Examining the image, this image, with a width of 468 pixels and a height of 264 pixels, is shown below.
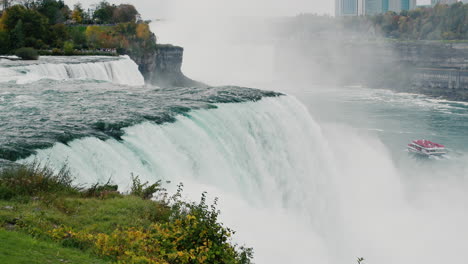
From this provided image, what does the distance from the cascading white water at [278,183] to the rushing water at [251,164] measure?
5cm

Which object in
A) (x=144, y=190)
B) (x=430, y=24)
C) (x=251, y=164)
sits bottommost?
(x=251, y=164)

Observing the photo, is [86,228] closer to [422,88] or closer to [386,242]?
[386,242]

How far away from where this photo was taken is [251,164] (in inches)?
695

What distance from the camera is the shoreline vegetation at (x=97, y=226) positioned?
24.0ft

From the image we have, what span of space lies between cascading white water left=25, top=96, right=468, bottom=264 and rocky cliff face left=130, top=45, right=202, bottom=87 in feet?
102

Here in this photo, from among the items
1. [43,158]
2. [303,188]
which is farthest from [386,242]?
[43,158]

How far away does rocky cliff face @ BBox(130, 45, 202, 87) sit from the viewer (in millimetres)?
54938

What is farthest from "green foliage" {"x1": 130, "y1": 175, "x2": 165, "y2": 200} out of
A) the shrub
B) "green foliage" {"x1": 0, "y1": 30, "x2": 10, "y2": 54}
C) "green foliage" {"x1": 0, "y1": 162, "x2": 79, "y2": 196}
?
"green foliage" {"x1": 0, "y1": 30, "x2": 10, "y2": 54}

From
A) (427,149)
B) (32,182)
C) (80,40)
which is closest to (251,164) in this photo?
(32,182)

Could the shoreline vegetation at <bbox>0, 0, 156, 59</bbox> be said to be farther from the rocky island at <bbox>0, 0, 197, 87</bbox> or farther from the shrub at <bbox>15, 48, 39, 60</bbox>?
the shrub at <bbox>15, 48, 39, 60</bbox>

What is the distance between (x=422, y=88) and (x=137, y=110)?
72.7m

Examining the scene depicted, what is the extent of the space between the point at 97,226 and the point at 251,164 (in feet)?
30.6

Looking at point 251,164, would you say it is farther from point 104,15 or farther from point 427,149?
point 104,15

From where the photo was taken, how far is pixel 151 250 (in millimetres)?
7918
